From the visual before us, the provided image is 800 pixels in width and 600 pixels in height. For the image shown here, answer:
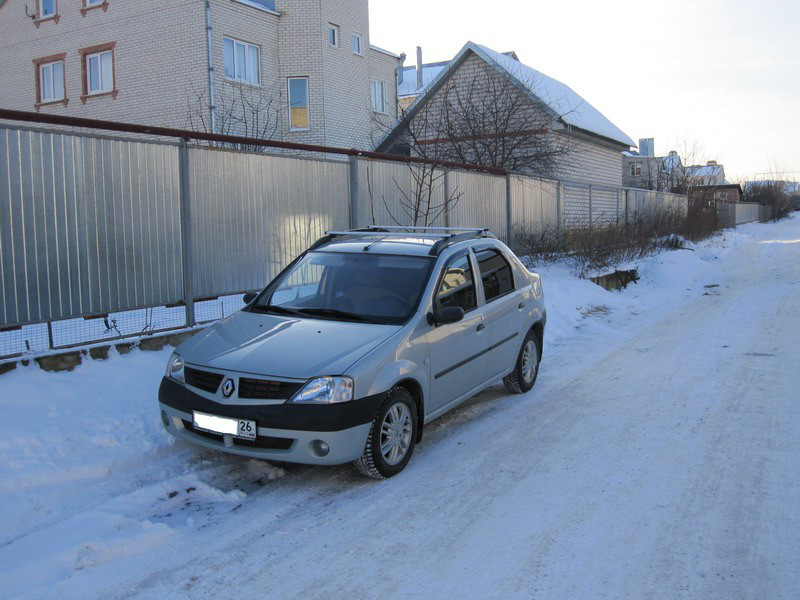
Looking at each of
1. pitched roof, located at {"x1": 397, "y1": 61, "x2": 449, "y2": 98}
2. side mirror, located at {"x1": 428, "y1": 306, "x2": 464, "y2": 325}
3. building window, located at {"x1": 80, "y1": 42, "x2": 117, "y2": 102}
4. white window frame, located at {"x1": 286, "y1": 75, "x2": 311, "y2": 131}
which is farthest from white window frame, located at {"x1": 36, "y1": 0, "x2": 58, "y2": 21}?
side mirror, located at {"x1": 428, "y1": 306, "x2": 464, "y2": 325}

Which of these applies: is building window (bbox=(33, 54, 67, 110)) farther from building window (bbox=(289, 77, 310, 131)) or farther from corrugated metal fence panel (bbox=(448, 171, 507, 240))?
corrugated metal fence panel (bbox=(448, 171, 507, 240))

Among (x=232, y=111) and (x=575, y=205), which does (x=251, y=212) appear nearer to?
(x=575, y=205)

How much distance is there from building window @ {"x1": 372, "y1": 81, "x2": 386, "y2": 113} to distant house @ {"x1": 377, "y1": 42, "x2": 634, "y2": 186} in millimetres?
1502

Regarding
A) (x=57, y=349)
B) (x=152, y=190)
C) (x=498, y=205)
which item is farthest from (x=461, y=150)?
(x=57, y=349)

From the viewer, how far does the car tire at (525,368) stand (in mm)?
7250

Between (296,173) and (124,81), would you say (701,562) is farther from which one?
(124,81)

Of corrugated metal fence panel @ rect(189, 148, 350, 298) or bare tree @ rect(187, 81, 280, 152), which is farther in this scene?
bare tree @ rect(187, 81, 280, 152)

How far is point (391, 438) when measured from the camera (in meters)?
5.02

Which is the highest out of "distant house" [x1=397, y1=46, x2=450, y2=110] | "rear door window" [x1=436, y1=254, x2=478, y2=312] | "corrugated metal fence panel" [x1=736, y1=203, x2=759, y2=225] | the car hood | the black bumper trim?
"distant house" [x1=397, y1=46, x2=450, y2=110]

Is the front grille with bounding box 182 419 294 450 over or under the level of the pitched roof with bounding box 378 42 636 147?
under

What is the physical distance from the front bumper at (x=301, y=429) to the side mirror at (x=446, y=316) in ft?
3.01

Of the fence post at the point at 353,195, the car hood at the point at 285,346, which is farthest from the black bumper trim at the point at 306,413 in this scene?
the fence post at the point at 353,195

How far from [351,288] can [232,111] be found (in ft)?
58.2

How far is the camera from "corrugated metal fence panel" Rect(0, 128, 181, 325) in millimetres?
6074
